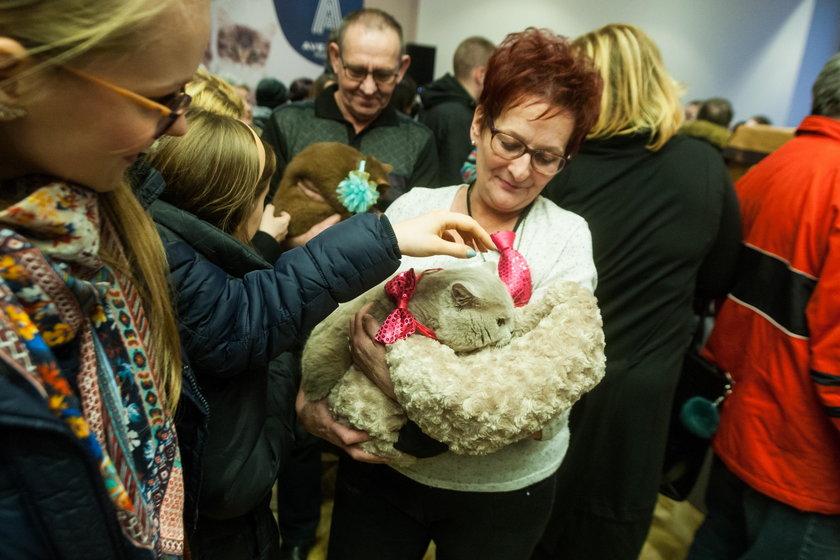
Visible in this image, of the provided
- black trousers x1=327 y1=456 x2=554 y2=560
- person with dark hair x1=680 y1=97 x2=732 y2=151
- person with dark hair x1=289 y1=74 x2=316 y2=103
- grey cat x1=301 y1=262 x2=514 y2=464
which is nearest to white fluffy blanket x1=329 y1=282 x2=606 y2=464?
grey cat x1=301 y1=262 x2=514 y2=464

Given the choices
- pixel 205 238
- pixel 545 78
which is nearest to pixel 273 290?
pixel 205 238

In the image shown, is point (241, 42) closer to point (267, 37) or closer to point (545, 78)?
point (267, 37)

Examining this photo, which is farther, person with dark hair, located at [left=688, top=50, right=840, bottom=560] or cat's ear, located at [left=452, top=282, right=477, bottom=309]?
person with dark hair, located at [left=688, top=50, right=840, bottom=560]

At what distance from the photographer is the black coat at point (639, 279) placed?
1581 mm

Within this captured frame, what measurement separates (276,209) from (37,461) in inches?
48.9

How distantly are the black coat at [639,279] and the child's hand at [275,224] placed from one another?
2.69 feet

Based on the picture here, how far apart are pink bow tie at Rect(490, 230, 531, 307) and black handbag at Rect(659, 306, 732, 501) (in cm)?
107

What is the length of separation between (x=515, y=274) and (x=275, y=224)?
841 millimetres

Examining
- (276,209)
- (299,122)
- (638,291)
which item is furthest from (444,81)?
(638,291)

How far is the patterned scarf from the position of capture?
567 mm

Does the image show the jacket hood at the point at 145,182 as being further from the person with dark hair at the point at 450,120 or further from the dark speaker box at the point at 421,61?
the dark speaker box at the point at 421,61

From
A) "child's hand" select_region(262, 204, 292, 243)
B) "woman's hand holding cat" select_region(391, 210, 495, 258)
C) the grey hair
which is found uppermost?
the grey hair

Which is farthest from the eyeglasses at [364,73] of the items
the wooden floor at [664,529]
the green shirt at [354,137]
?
the wooden floor at [664,529]

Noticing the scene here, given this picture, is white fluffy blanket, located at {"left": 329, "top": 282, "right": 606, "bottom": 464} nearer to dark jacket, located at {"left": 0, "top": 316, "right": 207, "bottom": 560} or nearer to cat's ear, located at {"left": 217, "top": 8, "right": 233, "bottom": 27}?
dark jacket, located at {"left": 0, "top": 316, "right": 207, "bottom": 560}
